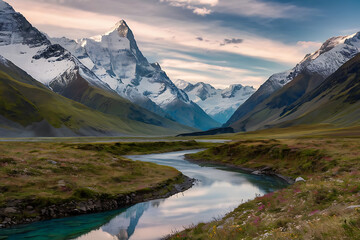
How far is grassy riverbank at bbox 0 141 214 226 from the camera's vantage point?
4212 cm

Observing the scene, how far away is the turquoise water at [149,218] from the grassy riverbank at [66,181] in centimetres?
291

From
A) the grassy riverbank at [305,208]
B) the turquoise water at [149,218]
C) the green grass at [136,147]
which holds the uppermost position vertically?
the grassy riverbank at [305,208]

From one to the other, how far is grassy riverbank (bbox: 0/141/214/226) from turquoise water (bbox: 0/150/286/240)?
2912mm

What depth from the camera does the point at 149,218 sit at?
4469cm

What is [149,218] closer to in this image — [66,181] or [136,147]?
[66,181]

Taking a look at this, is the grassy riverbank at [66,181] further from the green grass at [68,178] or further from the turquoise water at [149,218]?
the turquoise water at [149,218]

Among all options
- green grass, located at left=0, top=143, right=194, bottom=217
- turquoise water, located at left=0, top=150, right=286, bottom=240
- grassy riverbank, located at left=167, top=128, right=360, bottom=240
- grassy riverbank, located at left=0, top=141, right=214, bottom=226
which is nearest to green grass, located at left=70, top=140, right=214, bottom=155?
grassy riverbank, located at left=0, top=141, right=214, bottom=226

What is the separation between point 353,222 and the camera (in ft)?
57.4

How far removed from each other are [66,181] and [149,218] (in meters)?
17.0

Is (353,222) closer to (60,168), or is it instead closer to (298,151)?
(60,168)

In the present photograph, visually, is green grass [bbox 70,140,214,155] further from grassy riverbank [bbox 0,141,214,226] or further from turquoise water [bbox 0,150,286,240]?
turquoise water [bbox 0,150,286,240]

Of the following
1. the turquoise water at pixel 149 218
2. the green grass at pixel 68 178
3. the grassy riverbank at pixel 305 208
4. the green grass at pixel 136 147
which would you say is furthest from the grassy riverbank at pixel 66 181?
the green grass at pixel 136 147

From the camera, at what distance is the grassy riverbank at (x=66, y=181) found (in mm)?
42125

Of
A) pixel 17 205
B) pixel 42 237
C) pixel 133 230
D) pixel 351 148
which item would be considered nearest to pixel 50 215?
pixel 17 205
